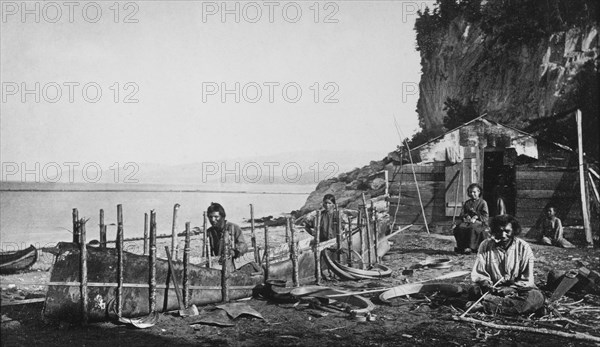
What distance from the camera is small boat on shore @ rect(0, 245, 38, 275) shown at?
1228 cm

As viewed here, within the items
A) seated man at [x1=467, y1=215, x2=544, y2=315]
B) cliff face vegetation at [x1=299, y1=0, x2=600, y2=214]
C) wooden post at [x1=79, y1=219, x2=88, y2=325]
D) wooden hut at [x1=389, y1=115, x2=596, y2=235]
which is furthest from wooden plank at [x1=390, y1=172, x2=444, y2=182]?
wooden post at [x1=79, y1=219, x2=88, y2=325]

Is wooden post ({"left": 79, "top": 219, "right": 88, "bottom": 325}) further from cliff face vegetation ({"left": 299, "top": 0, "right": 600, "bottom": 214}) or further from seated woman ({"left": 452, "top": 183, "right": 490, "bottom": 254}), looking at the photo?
cliff face vegetation ({"left": 299, "top": 0, "right": 600, "bottom": 214})

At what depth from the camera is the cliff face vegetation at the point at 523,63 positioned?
20.1 metres

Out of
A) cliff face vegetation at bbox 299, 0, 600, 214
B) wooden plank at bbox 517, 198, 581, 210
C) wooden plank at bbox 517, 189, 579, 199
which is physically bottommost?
wooden plank at bbox 517, 198, 581, 210

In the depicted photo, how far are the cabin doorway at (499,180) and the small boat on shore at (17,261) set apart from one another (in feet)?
44.1

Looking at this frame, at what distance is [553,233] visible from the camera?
41.4ft

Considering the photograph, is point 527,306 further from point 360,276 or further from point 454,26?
point 454,26

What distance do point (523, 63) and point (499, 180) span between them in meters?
8.85

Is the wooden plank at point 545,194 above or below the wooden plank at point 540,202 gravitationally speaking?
above

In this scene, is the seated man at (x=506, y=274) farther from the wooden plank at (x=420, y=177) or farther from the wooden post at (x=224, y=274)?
the wooden plank at (x=420, y=177)

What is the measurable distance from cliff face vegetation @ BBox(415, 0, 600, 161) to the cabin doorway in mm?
2220

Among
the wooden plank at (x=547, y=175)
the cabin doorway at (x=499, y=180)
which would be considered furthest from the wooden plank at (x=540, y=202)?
the wooden plank at (x=547, y=175)

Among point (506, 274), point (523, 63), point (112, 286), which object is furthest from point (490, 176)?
point (112, 286)

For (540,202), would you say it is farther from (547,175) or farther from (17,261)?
(17,261)
